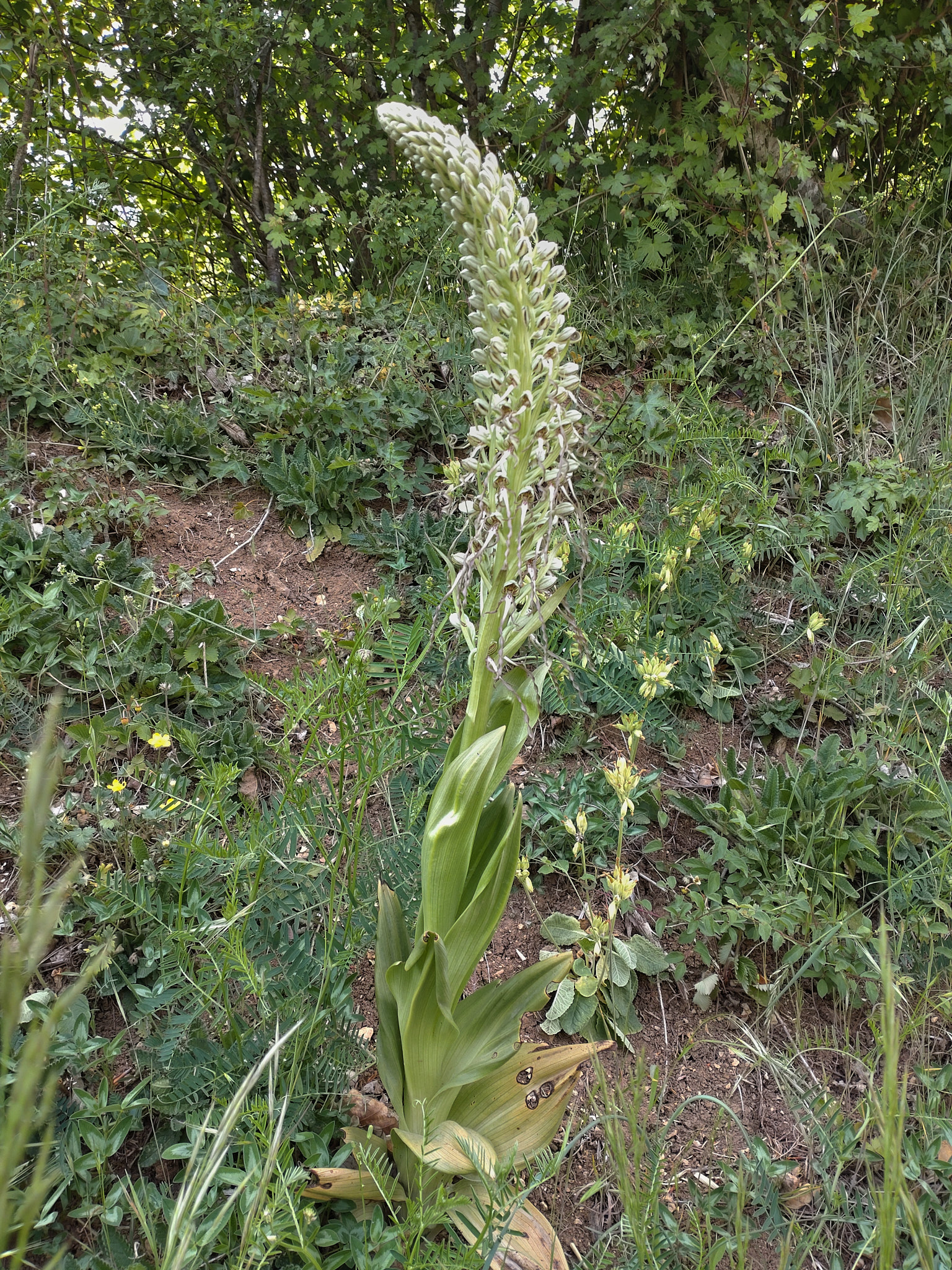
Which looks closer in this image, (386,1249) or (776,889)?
(386,1249)

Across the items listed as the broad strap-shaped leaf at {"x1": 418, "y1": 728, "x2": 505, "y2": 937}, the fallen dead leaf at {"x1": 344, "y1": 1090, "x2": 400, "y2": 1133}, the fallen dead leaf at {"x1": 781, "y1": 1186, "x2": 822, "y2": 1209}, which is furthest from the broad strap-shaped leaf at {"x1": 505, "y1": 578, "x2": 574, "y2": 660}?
the fallen dead leaf at {"x1": 781, "y1": 1186, "x2": 822, "y2": 1209}

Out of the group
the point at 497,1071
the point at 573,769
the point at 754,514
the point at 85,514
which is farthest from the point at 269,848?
the point at 754,514

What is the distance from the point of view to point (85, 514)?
2768mm

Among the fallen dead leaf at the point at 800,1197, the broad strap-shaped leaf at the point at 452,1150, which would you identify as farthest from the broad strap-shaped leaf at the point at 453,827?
the fallen dead leaf at the point at 800,1197

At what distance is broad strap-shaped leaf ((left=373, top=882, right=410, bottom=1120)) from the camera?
61.9 inches

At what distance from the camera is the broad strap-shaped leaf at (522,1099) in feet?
5.34

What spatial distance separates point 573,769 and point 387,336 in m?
2.20

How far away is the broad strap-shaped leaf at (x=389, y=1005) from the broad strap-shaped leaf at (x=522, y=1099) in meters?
0.14

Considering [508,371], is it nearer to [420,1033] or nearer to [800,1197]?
[420,1033]

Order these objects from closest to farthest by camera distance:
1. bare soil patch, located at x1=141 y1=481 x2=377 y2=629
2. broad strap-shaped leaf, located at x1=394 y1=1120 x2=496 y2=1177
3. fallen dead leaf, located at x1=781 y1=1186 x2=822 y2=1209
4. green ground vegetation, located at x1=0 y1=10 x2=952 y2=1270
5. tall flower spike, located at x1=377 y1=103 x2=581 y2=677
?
tall flower spike, located at x1=377 y1=103 x2=581 y2=677 → broad strap-shaped leaf, located at x1=394 y1=1120 x2=496 y2=1177 → green ground vegetation, located at x1=0 y1=10 x2=952 y2=1270 → fallen dead leaf, located at x1=781 y1=1186 x2=822 y2=1209 → bare soil patch, located at x1=141 y1=481 x2=377 y2=629

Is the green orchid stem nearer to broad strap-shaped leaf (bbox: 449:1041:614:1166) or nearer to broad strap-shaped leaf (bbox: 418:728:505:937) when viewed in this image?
broad strap-shaped leaf (bbox: 418:728:505:937)

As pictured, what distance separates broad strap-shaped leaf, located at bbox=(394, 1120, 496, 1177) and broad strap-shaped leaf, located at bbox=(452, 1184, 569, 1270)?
7cm

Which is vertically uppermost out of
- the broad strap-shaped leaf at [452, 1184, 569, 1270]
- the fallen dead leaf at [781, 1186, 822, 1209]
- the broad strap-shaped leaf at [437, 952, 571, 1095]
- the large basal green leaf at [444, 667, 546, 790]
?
the large basal green leaf at [444, 667, 546, 790]

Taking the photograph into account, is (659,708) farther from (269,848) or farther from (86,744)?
(86,744)
